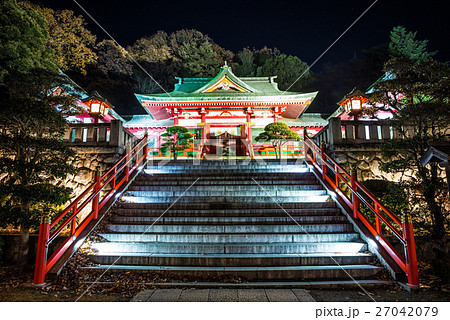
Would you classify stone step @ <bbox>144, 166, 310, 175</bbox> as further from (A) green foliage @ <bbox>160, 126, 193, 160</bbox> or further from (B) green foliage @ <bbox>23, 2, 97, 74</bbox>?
(B) green foliage @ <bbox>23, 2, 97, 74</bbox>

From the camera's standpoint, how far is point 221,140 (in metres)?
16.4

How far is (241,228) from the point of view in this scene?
5848 mm

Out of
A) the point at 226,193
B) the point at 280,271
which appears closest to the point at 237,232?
the point at 280,271

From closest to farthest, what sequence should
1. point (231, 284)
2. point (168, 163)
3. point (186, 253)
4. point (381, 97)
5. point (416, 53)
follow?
point (231, 284), point (186, 253), point (381, 97), point (168, 163), point (416, 53)

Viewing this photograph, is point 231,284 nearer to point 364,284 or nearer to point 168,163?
point 364,284

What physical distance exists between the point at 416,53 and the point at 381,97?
26407 mm

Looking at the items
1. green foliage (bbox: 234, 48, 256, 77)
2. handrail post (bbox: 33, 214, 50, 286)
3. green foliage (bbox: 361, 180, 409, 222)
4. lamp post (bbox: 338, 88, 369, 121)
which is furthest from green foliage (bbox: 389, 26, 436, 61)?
handrail post (bbox: 33, 214, 50, 286)

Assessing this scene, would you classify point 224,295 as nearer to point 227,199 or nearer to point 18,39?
point 227,199

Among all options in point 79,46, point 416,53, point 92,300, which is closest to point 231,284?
point 92,300

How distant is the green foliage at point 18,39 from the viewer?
1231cm

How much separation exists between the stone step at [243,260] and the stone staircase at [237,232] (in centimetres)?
2

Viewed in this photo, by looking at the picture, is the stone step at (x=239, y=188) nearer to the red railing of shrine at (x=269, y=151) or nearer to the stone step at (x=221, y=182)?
the stone step at (x=221, y=182)

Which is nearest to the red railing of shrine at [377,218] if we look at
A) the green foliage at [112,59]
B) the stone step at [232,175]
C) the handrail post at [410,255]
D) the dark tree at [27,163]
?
the handrail post at [410,255]

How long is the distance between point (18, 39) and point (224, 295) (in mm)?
15696
